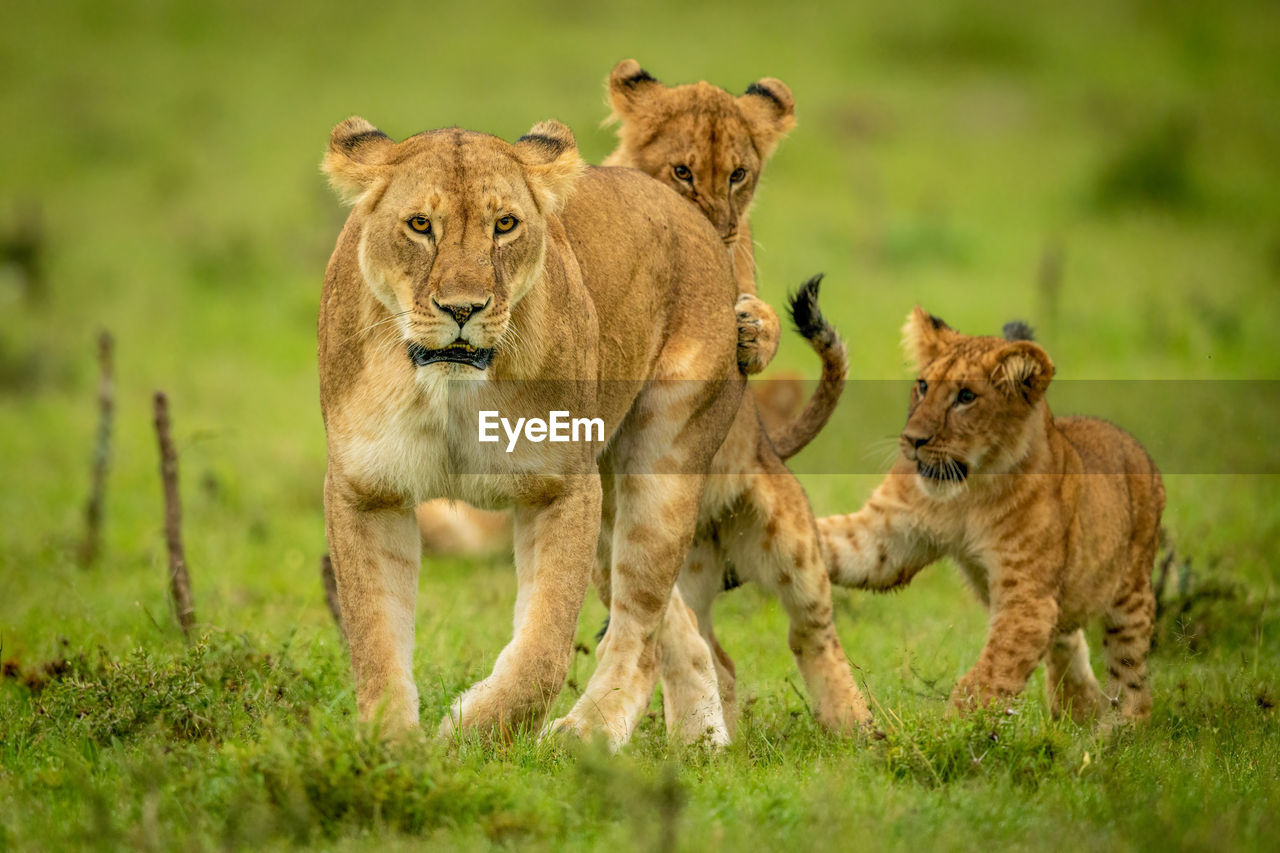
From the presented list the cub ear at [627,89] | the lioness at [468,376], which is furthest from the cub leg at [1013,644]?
the cub ear at [627,89]

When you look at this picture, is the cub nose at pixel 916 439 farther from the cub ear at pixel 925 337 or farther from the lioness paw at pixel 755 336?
the lioness paw at pixel 755 336

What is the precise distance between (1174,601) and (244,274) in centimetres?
1005

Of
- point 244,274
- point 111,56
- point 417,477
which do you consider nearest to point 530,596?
point 417,477

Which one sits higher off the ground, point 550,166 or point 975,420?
point 550,166

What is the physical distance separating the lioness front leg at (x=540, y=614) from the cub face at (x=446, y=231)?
1.78ft

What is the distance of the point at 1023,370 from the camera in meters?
5.47

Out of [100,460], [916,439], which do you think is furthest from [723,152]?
[100,460]

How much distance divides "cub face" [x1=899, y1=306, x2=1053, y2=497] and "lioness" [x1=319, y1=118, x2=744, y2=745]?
4.18 ft

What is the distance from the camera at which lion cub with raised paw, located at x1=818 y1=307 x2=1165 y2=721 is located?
535 centimetres

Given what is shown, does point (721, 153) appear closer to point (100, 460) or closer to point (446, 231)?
point (446, 231)

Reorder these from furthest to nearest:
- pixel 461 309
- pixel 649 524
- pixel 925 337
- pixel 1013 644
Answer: pixel 925 337 → pixel 1013 644 → pixel 649 524 → pixel 461 309

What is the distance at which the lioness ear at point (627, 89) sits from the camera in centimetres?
626

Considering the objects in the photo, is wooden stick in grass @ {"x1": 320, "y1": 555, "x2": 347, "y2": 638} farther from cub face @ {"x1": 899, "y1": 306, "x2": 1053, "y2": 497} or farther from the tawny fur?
cub face @ {"x1": 899, "y1": 306, "x2": 1053, "y2": 497}

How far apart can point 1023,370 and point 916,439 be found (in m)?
0.43
